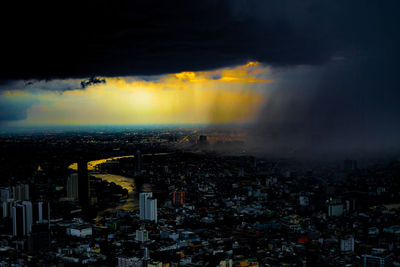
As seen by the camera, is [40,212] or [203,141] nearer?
[40,212]

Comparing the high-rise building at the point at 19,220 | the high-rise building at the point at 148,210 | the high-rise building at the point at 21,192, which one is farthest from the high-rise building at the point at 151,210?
the high-rise building at the point at 21,192

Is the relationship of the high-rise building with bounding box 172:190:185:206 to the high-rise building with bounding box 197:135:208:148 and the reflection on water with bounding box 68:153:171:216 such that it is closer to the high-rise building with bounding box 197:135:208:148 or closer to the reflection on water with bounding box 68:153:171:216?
the reflection on water with bounding box 68:153:171:216

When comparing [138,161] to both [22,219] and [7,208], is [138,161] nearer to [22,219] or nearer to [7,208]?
[7,208]

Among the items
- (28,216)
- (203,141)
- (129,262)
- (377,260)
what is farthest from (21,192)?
(377,260)

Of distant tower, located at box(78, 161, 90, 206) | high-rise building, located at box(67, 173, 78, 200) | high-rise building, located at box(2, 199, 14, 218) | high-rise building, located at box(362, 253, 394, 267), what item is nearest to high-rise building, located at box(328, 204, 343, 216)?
high-rise building, located at box(362, 253, 394, 267)

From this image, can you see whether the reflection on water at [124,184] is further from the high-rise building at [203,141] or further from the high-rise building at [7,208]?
the high-rise building at [7,208]

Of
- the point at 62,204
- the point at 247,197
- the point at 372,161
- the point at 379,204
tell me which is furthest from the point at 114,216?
the point at 372,161

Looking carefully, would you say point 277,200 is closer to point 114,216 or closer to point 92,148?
point 114,216
